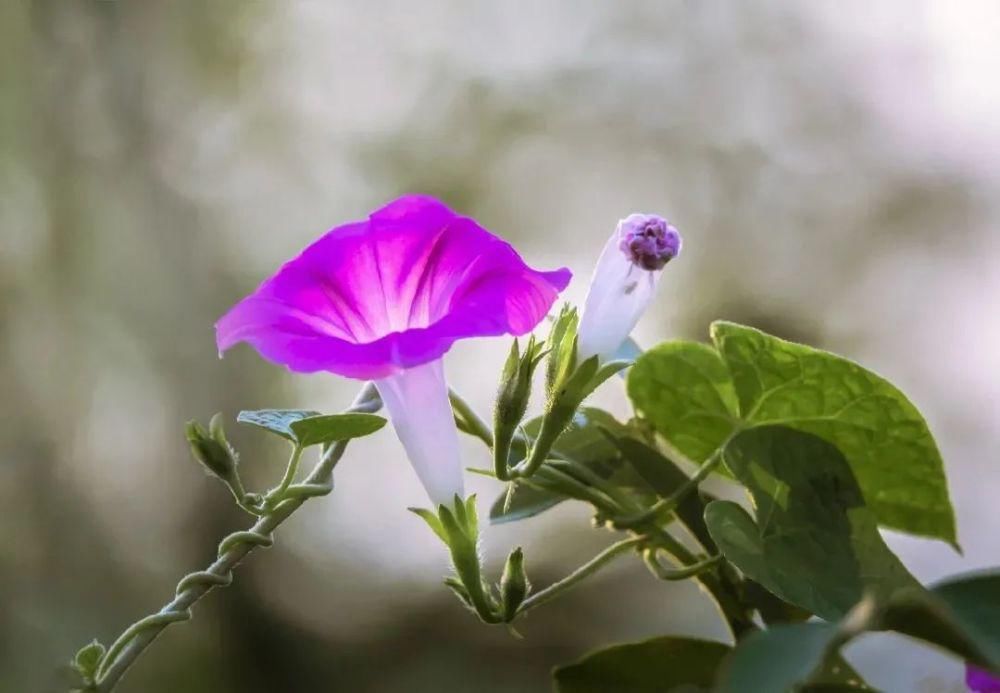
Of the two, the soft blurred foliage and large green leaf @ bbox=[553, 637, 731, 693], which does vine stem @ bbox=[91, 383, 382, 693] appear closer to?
large green leaf @ bbox=[553, 637, 731, 693]

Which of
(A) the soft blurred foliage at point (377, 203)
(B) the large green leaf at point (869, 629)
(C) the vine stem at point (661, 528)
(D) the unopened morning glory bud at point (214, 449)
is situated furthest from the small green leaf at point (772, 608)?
(A) the soft blurred foliage at point (377, 203)

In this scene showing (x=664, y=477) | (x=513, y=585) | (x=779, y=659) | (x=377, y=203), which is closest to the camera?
(x=779, y=659)

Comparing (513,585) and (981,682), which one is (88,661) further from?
(981,682)

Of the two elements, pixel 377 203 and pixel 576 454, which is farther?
pixel 377 203

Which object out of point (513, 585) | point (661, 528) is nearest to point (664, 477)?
point (661, 528)

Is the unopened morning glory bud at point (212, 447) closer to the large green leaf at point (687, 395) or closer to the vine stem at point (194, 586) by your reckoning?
the vine stem at point (194, 586)

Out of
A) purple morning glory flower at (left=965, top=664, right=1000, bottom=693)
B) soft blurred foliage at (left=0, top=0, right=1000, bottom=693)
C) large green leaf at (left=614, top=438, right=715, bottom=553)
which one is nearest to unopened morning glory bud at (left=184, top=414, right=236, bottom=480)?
large green leaf at (left=614, top=438, right=715, bottom=553)

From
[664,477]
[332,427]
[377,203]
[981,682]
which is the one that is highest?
[377,203]

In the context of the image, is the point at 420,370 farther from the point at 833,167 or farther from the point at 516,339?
the point at 833,167
